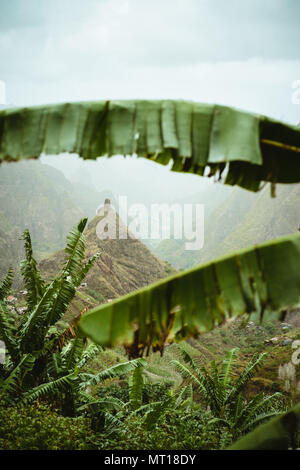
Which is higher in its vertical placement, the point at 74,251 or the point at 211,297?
the point at 74,251

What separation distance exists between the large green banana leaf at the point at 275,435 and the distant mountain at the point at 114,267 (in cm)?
2841

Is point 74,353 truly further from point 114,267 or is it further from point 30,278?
point 114,267

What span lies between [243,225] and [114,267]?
51794 mm

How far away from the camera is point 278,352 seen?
62.8 feet

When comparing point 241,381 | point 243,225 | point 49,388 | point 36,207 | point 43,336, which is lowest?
point 241,381

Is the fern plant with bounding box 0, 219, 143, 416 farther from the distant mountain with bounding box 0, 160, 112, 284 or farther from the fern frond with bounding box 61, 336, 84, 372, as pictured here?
the distant mountain with bounding box 0, 160, 112, 284

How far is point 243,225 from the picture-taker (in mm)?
78188

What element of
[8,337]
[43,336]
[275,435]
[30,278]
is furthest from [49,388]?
[275,435]

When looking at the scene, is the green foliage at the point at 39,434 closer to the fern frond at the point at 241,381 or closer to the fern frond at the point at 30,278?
the fern frond at the point at 30,278

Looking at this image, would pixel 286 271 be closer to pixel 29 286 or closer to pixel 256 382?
pixel 29 286

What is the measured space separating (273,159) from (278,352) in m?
20.5

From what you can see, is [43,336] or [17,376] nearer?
[17,376]
